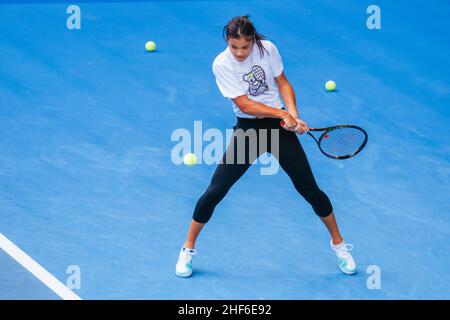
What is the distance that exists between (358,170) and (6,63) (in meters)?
4.57

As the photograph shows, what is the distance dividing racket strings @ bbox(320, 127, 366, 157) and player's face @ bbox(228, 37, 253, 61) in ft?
3.09

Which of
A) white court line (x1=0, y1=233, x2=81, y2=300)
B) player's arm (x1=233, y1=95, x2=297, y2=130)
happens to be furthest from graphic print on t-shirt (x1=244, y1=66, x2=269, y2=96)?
white court line (x1=0, y1=233, x2=81, y2=300)

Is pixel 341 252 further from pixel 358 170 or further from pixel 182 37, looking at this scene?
pixel 182 37

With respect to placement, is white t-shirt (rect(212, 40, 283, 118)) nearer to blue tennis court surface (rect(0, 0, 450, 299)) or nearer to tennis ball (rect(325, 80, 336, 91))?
blue tennis court surface (rect(0, 0, 450, 299))

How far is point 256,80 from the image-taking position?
19.2 ft

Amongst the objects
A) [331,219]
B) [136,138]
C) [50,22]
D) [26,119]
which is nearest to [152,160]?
[136,138]

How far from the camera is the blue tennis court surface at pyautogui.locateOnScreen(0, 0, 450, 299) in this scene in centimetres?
627

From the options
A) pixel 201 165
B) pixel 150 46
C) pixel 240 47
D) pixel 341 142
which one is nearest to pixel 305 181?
pixel 341 142

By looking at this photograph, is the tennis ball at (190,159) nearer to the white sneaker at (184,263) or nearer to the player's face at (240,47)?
the white sneaker at (184,263)

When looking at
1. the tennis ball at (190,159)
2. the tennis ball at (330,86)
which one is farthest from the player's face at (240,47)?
the tennis ball at (330,86)

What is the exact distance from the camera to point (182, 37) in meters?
10.6

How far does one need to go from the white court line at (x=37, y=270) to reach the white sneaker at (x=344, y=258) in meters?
1.92

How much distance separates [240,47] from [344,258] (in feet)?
5.79
